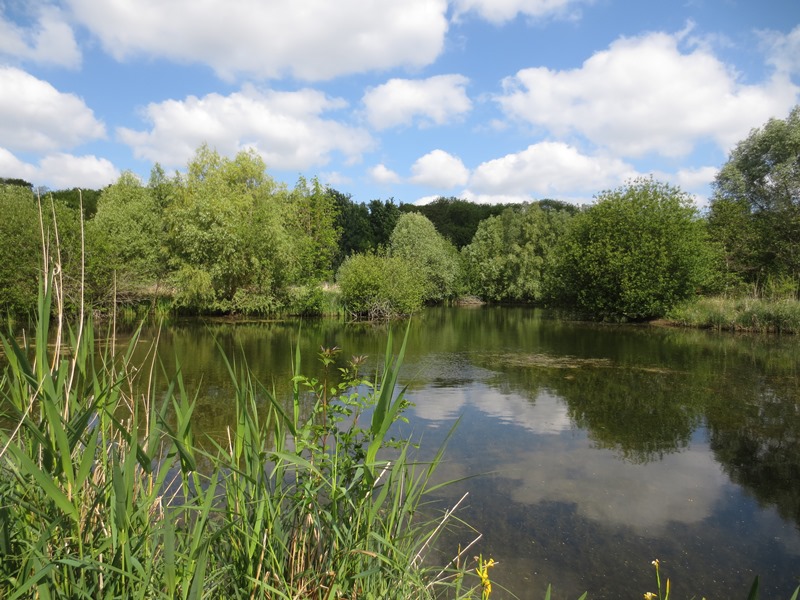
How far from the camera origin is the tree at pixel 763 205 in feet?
82.8

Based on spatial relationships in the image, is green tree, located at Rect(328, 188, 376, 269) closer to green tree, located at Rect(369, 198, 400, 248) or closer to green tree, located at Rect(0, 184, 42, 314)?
green tree, located at Rect(369, 198, 400, 248)

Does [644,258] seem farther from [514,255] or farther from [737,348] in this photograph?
[514,255]

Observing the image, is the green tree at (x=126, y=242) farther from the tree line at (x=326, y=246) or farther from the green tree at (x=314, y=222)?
the green tree at (x=314, y=222)

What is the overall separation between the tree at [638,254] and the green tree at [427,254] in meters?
13.7

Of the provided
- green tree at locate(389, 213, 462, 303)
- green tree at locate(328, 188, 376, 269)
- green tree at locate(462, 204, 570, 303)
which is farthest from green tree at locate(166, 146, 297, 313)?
green tree at locate(328, 188, 376, 269)

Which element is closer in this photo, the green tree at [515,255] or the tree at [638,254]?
the tree at [638,254]

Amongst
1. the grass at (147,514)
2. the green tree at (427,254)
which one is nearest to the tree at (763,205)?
the green tree at (427,254)

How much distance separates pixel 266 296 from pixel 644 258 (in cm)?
1782

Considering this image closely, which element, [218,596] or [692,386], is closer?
[218,596]

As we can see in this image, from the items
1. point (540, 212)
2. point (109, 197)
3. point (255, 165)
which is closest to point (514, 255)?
point (540, 212)

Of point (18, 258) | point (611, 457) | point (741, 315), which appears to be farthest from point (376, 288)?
point (611, 457)

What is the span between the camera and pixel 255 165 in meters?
32.4

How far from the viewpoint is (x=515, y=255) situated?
4094 cm

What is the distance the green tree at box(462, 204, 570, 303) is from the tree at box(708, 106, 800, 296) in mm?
11363
